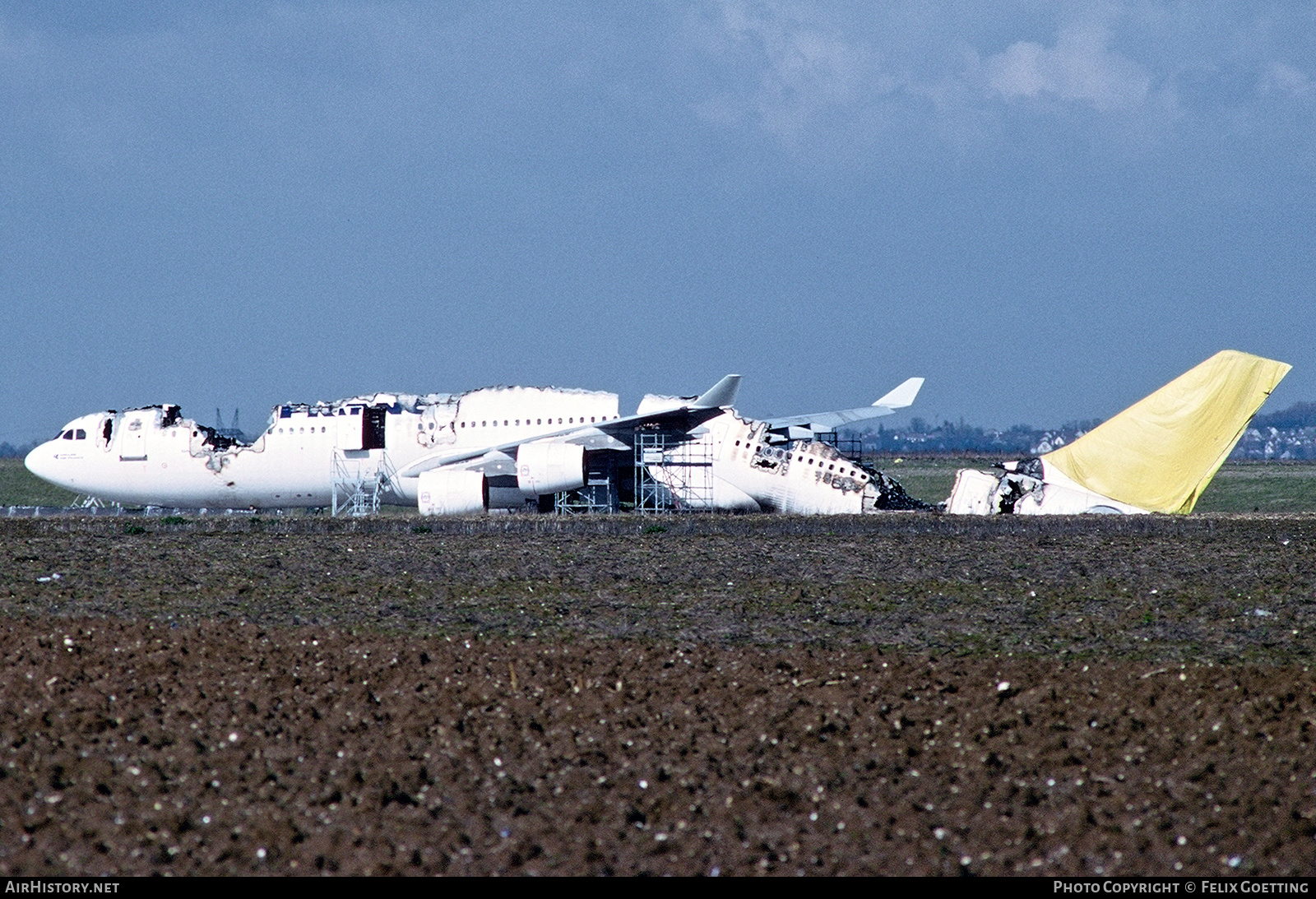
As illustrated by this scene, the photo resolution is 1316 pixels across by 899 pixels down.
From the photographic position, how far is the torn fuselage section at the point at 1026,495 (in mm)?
26891

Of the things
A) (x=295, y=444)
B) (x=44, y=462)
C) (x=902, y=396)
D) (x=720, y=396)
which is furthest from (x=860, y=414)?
(x=44, y=462)

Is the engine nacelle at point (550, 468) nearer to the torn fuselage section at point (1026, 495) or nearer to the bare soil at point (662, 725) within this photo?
the torn fuselage section at point (1026, 495)

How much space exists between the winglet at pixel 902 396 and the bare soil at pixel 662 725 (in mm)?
17450

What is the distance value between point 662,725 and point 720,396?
19.9m

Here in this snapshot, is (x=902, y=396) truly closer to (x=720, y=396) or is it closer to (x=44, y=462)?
(x=720, y=396)

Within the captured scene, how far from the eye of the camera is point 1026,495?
27.8 meters

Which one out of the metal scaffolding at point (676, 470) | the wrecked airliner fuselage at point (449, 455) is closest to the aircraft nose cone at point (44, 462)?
the wrecked airliner fuselage at point (449, 455)

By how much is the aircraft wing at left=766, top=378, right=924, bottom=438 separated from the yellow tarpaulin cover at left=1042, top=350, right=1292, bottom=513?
28.6 feet

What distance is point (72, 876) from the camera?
6.57m

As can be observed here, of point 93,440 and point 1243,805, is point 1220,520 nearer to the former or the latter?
point 1243,805

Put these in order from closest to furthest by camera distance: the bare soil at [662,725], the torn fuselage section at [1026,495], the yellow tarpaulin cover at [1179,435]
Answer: the bare soil at [662,725] → the yellow tarpaulin cover at [1179,435] → the torn fuselage section at [1026,495]

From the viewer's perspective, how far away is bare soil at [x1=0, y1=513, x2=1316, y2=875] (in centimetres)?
699

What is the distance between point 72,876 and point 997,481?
24025mm
